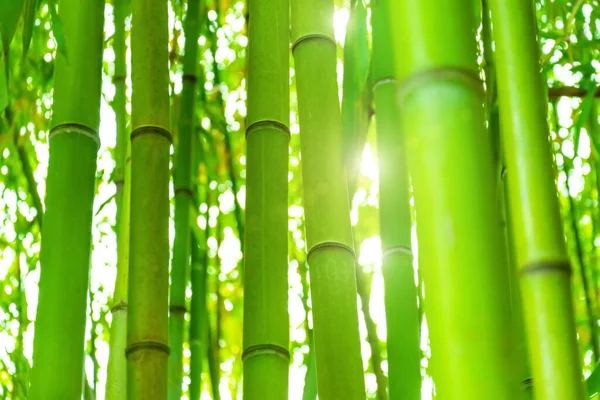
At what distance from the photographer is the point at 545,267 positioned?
22.4 inches

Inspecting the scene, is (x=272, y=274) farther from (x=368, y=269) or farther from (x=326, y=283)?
(x=368, y=269)

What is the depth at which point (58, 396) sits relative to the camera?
0.85 meters

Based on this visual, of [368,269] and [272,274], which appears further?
[368,269]

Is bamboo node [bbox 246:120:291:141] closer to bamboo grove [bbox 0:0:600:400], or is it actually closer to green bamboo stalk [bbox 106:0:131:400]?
bamboo grove [bbox 0:0:600:400]

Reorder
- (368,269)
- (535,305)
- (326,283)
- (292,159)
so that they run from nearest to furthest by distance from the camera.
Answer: (535,305) < (326,283) < (368,269) < (292,159)

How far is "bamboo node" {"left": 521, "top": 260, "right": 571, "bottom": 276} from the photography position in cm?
57

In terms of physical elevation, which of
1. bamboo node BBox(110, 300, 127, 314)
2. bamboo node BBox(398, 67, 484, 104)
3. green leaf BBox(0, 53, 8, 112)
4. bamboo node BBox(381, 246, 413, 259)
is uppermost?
green leaf BBox(0, 53, 8, 112)

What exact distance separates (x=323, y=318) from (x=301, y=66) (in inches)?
11.5

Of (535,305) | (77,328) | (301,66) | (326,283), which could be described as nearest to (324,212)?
(326,283)

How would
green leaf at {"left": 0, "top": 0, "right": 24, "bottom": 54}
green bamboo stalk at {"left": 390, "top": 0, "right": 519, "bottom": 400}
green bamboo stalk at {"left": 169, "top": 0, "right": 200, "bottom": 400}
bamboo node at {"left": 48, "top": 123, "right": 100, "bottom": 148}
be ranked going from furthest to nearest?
1. green bamboo stalk at {"left": 169, "top": 0, "right": 200, "bottom": 400}
2. bamboo node at {"left": 48, "top": 123, "right": 100, "bottom": 148}
3. green leaf at {"left": 0, "top": 0, "right": 24, "bottom": 54}
4. green bamboo stalk at {"left": 390, "top": 0, "right": 519, "bottom": 400}

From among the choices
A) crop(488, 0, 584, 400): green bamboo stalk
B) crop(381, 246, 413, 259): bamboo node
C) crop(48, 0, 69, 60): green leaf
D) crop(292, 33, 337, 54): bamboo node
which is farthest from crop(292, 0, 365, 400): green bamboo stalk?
crop(488, 0, 584, 400): green bamboo stalk

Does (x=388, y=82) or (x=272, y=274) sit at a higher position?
(x=388, y=82)

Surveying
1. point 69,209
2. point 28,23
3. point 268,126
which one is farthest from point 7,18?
point 268,126

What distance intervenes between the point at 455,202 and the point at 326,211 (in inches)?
18.5
